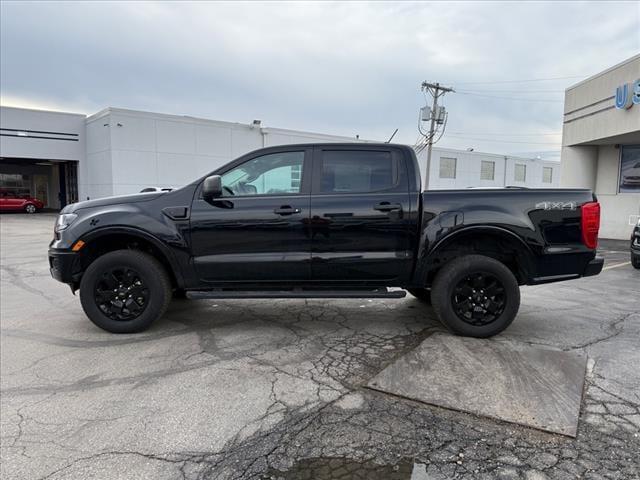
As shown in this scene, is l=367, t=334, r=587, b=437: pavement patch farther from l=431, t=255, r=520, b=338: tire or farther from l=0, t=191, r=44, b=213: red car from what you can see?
l=0, t=191, r=44, b=213: red car

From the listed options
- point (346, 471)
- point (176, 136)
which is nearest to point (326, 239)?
point (346, 471)

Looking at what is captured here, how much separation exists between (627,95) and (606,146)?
342 cm

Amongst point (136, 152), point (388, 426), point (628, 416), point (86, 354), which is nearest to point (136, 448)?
point (388, 426)

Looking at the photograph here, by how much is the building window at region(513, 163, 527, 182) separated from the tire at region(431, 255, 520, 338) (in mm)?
43131

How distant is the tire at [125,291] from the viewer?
4688 millimetres

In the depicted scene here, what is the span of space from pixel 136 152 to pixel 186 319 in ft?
78.0

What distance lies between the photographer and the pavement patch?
10.4 feet

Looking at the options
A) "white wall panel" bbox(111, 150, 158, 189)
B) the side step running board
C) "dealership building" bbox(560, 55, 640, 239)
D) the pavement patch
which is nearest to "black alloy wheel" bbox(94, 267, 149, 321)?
the side step running board

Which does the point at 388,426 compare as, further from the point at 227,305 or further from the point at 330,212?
the point at 227,305

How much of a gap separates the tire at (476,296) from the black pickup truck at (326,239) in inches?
0.4

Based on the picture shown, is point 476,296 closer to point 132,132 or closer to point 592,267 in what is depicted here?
point 592,267

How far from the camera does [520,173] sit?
44.3 meters

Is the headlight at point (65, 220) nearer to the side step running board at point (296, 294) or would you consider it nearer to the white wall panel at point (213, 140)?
the side step running board at point (296, 294)

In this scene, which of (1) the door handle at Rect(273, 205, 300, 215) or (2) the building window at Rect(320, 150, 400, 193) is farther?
(2) the building window at Rect(320, 150, 400, 193)
